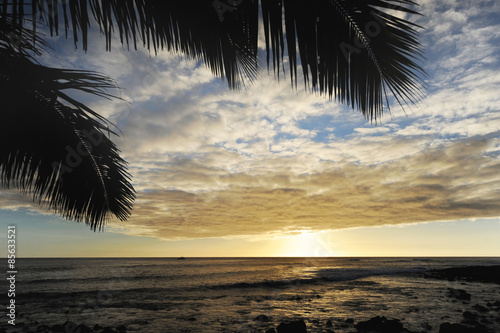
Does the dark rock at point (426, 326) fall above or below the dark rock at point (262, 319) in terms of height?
above

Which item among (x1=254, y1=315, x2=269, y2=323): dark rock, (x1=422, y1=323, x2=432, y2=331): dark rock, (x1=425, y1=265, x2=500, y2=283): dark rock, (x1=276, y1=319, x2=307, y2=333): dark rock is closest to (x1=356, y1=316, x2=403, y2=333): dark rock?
(x1=422, y1=323, x2=432, y2=331): dark rock

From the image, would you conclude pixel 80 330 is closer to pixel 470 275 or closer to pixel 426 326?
pixel 426 326

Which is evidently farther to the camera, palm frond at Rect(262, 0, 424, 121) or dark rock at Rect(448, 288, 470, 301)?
dark rock at Rect(448, 288, 470, 301)

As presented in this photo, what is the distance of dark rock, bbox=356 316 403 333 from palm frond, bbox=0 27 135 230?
7434 millimetres

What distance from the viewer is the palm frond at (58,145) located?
2557 mm

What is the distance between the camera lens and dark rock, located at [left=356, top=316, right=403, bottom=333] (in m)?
7.69

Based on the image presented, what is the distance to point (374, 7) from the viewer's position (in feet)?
4.66

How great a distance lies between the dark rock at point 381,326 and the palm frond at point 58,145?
24.4 ft

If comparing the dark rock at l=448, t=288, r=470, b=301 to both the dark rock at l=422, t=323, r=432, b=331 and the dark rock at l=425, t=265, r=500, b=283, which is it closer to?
the dark rock at l=422, t=323, r=432, b=331

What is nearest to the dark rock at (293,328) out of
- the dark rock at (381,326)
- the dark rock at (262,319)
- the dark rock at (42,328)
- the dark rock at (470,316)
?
the dark rock at (381,326)

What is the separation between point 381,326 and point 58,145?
28.4 feet

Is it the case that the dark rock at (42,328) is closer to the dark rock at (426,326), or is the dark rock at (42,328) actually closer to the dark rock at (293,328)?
the dark rock at (293,328)

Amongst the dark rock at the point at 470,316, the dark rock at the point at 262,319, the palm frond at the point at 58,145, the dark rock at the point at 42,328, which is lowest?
the dark rock at the point at 42,328

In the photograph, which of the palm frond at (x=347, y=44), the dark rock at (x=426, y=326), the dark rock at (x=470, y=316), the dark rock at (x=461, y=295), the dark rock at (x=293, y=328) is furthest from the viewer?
the dark rock at (x=461, y=295)
